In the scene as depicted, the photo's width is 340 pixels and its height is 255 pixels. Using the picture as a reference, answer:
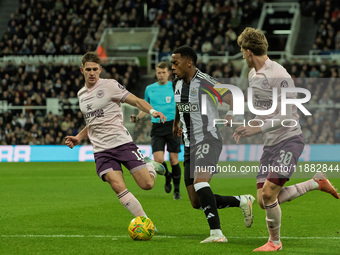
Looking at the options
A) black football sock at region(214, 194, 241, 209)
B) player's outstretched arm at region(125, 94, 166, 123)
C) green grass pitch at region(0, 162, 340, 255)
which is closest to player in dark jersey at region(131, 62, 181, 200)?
green grass pitch at region(0, 162, 340, 255)

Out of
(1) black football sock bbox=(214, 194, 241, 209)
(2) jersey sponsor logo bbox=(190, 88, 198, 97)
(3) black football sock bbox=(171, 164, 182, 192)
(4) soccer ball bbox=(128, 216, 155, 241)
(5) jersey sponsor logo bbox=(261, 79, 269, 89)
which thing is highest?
(5) jersey sponsor logo bbox=(261, 79, 269, 89)

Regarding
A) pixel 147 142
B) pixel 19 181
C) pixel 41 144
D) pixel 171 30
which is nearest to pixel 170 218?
pixel 19 181

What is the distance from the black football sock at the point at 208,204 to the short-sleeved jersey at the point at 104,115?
4.19 ft

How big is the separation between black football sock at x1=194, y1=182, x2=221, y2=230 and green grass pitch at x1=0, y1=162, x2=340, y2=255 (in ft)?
0.81

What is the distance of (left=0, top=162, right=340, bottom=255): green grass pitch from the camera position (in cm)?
732

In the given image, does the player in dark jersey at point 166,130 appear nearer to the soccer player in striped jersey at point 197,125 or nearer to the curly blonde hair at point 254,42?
the soccer player in striped jersey at point 197,125

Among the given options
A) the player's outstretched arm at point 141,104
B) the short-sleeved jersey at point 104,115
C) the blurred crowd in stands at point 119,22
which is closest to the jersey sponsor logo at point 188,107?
the player's outstretched arm at point 141,104

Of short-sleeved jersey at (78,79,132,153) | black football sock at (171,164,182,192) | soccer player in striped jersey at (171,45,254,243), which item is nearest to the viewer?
soccer player in striped jersey at (171,45,254,243)

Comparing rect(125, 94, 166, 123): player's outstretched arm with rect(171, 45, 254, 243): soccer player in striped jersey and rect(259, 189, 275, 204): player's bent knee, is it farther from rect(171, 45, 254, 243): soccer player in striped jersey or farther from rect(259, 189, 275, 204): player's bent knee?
rect(259, 189, 275, 204): player's bent knee

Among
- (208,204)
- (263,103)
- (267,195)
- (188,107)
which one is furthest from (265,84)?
(208,204)

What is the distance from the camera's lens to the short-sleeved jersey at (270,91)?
6.70 meters

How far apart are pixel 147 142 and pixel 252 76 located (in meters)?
15.8

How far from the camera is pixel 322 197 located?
42.7 ft

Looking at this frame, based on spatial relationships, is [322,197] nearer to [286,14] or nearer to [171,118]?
[171,118]
